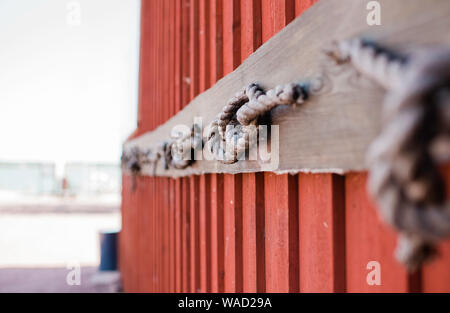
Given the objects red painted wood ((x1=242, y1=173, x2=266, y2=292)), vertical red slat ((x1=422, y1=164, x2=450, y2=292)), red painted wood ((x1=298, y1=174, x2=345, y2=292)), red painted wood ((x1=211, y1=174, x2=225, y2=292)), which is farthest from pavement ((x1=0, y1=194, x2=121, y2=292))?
vertical red slat ((x1=422, y1=164, x2=450, y2=292))

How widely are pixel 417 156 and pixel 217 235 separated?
1211mm

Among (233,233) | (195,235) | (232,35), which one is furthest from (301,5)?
(195,235)

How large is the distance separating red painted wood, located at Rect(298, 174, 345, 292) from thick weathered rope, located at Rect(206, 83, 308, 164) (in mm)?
196

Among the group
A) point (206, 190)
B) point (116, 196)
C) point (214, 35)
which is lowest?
point (116, 196)

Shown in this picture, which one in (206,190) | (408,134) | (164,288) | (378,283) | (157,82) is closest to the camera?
(408,134)

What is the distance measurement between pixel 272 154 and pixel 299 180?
110 mm

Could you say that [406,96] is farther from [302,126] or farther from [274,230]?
[274,230]

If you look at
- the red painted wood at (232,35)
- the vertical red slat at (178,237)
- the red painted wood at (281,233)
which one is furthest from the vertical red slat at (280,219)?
the vertical red slat at (178,237)

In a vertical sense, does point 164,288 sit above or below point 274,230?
below

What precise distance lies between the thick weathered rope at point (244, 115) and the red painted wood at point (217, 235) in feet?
0.98

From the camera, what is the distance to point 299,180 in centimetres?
93
